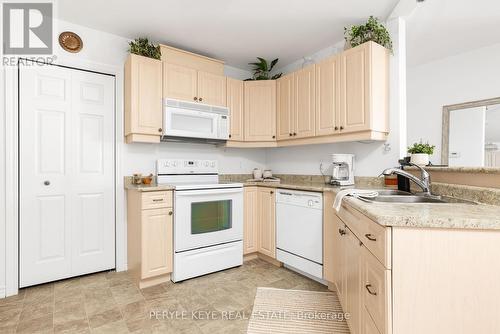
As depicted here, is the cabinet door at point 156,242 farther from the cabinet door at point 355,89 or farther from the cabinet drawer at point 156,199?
the cabinet door at point 355,89

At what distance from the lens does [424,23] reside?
2.54 metres

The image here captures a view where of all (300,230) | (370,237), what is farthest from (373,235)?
(300,230)

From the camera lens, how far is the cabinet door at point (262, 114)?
3322 millimetres

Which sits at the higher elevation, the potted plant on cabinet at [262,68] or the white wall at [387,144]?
the potted plant on cabinet at [262,68]

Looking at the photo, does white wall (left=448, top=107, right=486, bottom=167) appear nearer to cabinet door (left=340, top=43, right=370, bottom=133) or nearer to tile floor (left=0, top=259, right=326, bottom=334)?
cabinet door (left=340, top=43, right=370, bottom=133)

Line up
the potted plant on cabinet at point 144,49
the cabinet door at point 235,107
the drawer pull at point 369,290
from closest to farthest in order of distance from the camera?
the drawer pull at point 369,290 < the potted plant on cabinet at point 144,49 < the cabinet door at point 235,107

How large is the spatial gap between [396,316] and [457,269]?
0.96 feet

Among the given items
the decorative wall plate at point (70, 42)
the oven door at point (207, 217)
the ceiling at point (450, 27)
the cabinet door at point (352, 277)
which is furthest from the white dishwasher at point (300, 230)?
the decorative wall plate at point (70, 42)

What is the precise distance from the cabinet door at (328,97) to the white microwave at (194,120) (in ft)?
3.58

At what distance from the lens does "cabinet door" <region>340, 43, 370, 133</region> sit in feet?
7.59

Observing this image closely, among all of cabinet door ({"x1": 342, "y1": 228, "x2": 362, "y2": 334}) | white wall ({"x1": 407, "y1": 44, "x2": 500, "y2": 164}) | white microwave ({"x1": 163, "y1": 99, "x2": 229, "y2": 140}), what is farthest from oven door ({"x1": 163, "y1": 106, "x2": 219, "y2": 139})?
white wall ({"x1": 407, "y1": 44, "x2": 500, "y2": 164})

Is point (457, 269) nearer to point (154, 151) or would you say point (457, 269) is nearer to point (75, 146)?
point (154, 151)

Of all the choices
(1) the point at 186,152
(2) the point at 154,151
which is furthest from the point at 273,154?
(2) the point at 154,151

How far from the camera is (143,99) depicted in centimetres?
263
